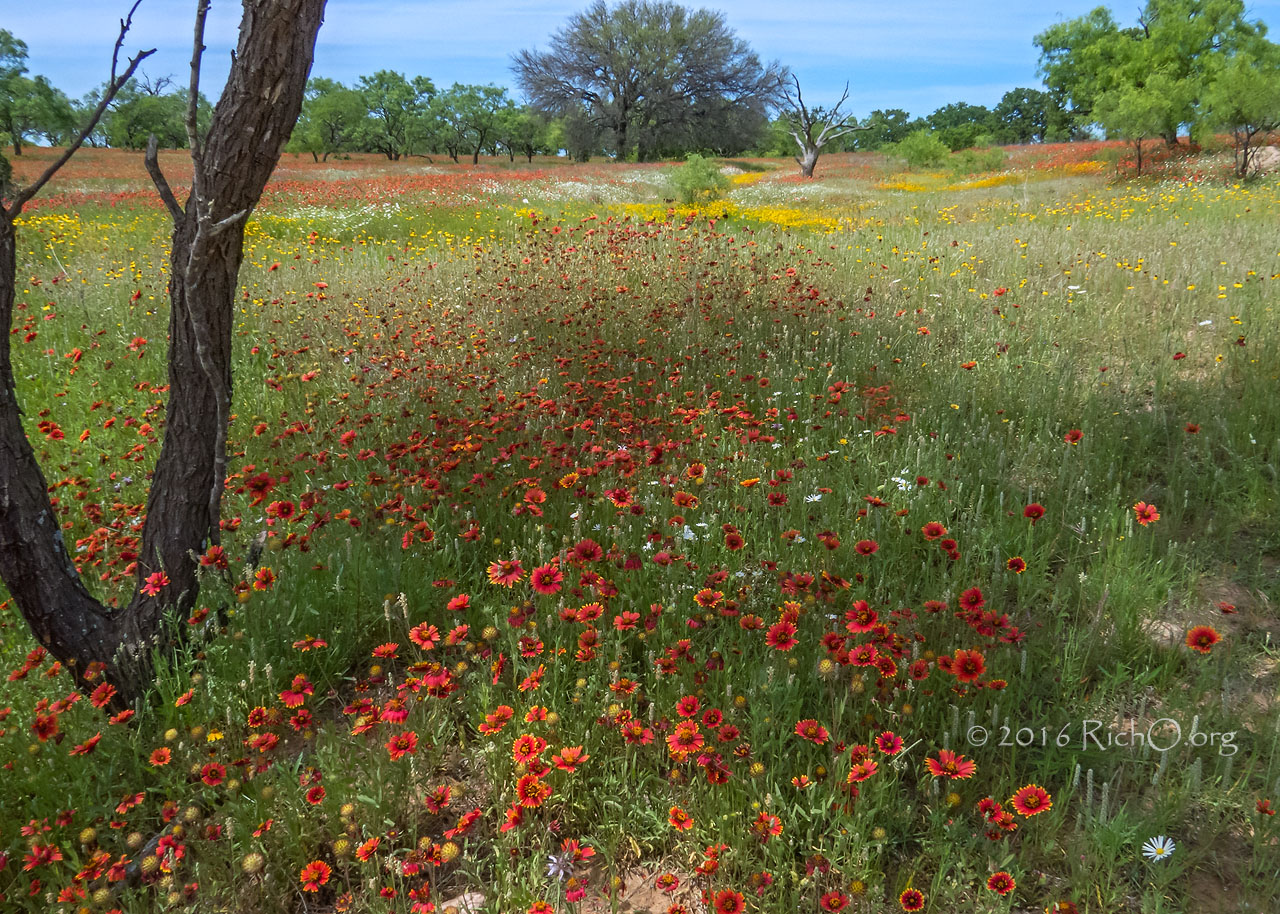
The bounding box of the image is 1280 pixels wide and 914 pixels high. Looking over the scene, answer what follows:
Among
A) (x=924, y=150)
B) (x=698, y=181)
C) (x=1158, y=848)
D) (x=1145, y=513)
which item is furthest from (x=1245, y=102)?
(x=1158, y=848)

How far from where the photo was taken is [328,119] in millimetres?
63375

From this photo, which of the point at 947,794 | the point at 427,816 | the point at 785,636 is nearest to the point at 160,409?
the point at 427,816

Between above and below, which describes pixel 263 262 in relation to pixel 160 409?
above

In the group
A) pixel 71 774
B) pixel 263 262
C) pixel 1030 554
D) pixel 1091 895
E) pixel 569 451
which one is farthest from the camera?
pixel 263 262

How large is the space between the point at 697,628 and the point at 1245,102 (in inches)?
979

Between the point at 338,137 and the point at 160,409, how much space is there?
77.8 m

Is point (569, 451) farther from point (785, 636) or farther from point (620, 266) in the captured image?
point (620, 266)

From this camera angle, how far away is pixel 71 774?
76.5 inches

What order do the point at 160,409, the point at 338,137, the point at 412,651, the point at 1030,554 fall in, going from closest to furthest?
the point at 412,651, the point at 1030,554, the point at 160,409, the point at 338,137

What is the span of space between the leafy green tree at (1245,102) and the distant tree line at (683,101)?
0.16 feet

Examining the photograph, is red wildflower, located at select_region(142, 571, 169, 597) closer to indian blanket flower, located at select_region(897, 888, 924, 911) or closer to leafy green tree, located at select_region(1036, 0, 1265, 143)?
indian blanket flower, located at select_region(897, 888, 924, 911)

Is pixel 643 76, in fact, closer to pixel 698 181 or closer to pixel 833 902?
pixel 698 181

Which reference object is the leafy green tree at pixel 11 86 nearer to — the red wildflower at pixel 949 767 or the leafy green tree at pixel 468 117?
the leafy green tree at pixel 468 117

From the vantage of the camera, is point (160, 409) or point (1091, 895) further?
point (160, 409)
